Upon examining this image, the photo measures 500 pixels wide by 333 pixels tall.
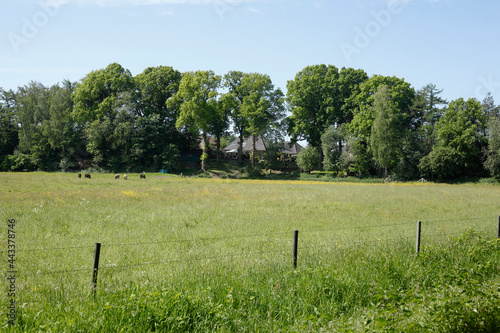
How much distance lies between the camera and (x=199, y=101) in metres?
57.8

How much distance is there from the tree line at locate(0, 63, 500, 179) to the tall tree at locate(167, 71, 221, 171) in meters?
0.19

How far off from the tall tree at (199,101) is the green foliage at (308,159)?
17.5 metres

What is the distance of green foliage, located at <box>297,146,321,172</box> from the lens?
5894 cm

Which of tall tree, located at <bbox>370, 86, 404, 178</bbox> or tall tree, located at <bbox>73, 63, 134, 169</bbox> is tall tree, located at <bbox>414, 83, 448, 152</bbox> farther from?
tall tree, located at <bbox>73, 63, 134, 169</bbox>

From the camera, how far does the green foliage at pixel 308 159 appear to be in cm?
5894

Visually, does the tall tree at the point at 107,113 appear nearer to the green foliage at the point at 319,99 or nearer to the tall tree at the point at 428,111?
the green foliage at the point at 319,99

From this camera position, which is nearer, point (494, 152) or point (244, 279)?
point (244, 279)

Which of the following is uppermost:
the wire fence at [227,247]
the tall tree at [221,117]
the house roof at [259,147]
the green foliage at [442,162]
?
the tall tree at [221,117]

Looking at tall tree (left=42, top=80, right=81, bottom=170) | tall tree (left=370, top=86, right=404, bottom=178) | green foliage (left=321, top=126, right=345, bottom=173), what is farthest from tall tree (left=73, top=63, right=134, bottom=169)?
tall tree (left=370, top=86, right=404, bottom=178)

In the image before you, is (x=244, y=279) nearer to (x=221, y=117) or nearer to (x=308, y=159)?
(x=308, y=159)

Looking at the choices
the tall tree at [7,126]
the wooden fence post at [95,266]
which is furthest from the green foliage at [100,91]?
the wooden fence post at [95,266]

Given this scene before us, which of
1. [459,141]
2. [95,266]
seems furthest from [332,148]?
[95,266]

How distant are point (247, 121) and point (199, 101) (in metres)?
10.2

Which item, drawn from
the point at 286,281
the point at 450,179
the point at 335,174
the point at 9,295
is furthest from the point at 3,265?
the point at 450,179
